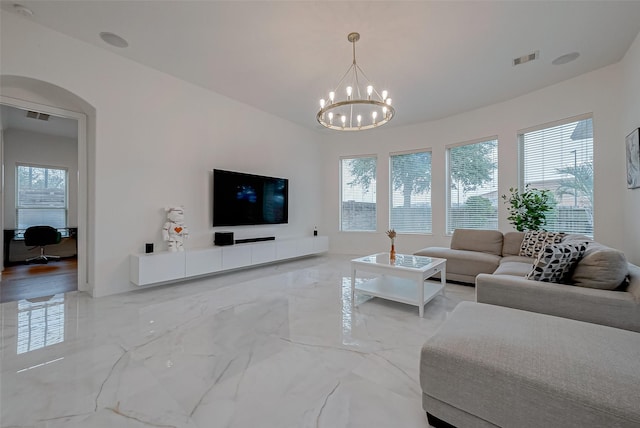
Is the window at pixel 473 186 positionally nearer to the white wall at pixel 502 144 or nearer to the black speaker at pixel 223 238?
the white wall at pixel 502 144

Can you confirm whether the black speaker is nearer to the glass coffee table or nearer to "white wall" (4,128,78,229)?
the glass coffee table

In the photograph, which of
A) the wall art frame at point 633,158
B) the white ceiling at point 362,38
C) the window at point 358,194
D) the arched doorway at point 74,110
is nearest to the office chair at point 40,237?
the arched doorway at point 74,110

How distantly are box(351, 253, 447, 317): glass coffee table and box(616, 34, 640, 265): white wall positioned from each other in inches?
89.1

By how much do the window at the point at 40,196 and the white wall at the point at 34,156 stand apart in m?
0.09

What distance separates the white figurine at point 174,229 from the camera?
3762 millimetres

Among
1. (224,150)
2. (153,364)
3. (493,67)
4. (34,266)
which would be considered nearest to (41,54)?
(224,150)

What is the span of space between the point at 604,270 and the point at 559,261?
25 cm

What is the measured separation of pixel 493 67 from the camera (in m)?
3.60

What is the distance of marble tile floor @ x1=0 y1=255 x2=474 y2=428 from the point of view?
141 cm

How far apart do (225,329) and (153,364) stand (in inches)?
24.6

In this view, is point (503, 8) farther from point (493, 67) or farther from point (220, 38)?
point (220, 38)

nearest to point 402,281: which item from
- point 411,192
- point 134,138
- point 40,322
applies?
point 411,192

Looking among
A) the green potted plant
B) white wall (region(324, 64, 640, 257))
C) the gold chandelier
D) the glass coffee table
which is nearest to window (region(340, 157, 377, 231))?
white wall (region(324, 64, 640, 257))

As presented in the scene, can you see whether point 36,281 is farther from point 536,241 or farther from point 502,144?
point 502,144
